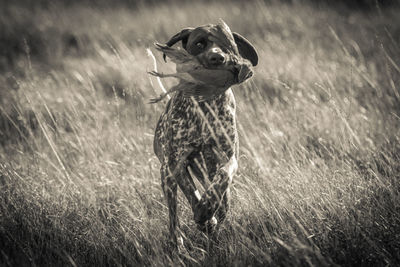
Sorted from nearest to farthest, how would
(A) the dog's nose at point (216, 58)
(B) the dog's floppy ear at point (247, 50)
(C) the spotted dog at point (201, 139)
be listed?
(A) the dog's nose at point (216, 58) → (C) the spotted dog at point (201, 139) → (B) the dog's floppy ear at point (247, 50)

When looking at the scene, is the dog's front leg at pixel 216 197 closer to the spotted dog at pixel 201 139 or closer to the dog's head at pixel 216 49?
the spotted dog at pixel 201 139

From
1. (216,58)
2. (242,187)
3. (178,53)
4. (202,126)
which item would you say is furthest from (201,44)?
(242,187)

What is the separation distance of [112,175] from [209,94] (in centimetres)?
189

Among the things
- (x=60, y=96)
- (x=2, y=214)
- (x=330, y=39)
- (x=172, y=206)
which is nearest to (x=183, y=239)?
(x=172, y=206)

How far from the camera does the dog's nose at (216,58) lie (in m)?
2.53

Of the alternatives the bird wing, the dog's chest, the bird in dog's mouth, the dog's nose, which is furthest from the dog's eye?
the dog's chest

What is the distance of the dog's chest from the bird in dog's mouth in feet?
0.29

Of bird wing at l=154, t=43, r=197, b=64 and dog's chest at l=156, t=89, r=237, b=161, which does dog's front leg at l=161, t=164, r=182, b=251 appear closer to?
dog's chest at l=156, t=89, r=237, b=161

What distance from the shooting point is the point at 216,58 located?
2.54 meters

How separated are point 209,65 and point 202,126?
0.43 metres

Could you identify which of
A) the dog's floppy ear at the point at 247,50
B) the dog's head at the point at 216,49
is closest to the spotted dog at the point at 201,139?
the dog's head at the point at 216,49

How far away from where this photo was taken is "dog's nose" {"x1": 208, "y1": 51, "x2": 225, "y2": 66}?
2529mm

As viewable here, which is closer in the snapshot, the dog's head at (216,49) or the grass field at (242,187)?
the dog's head at (216,49)

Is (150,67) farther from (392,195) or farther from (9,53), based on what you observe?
(392,195)
